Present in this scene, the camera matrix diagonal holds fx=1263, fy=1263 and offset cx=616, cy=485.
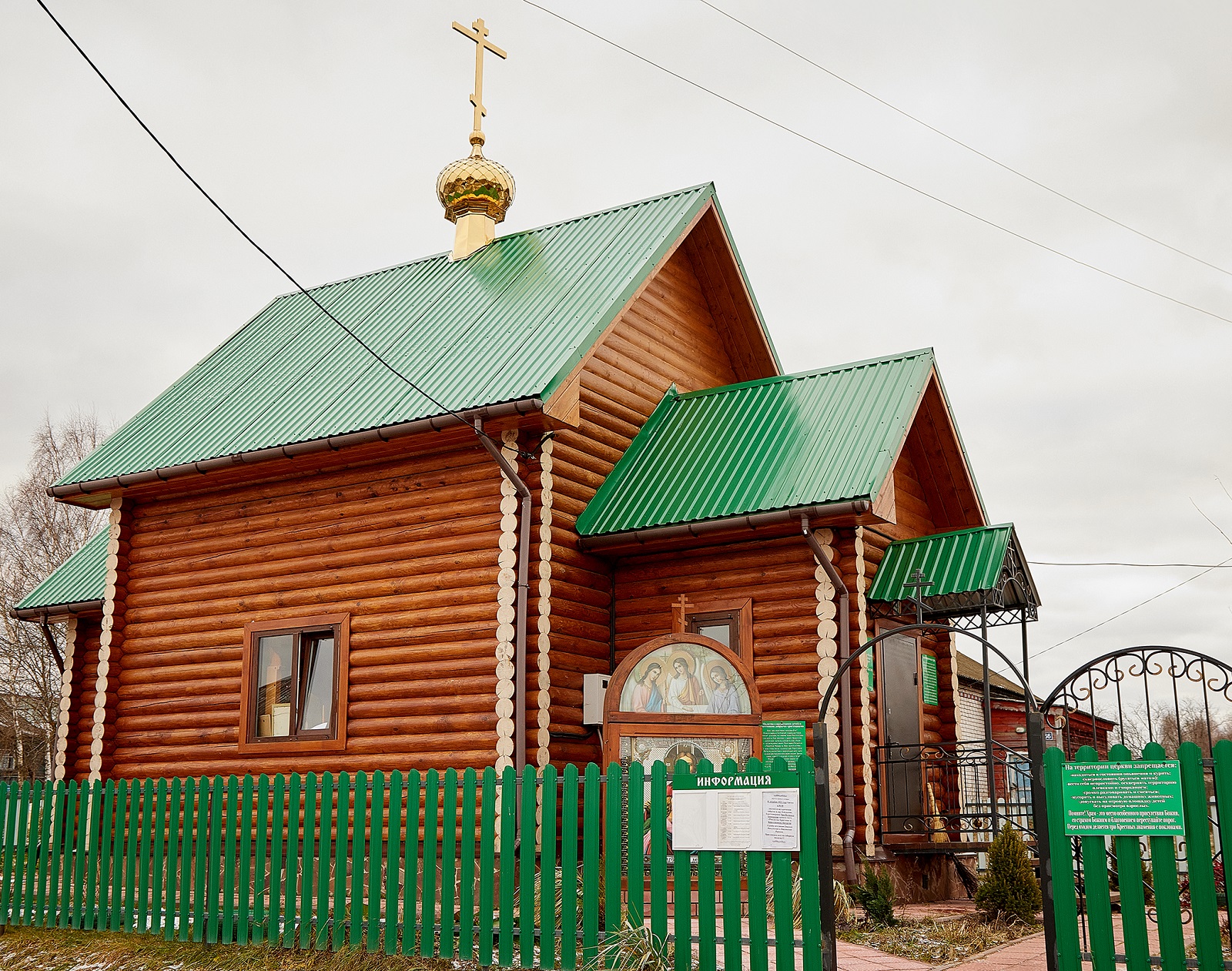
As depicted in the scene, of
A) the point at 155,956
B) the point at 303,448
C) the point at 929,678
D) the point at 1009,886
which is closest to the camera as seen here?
the point at 155,956

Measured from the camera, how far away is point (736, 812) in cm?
807

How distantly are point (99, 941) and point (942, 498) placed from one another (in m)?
10.8

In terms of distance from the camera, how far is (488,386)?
13.2m

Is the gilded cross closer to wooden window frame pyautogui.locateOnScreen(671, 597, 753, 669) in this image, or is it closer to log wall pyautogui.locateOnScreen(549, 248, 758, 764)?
log wall pyautogui.locateOnScreen(549, 248, 758, 764)

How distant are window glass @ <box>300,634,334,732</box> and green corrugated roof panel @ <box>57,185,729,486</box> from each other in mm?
2329

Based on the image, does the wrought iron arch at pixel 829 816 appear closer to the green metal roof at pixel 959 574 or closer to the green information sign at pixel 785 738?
the green information sign at pixel 785 738

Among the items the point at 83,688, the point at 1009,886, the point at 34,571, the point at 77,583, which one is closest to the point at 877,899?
the point at 1009,886

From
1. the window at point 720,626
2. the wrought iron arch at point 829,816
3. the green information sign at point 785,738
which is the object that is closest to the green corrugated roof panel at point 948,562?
the window at point 720,626

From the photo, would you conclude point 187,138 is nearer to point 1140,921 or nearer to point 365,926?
point 365,926

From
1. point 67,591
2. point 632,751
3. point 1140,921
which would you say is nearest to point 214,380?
point 67,591

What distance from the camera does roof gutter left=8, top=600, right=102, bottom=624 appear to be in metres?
19.3

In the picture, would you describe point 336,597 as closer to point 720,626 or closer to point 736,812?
point 720,626

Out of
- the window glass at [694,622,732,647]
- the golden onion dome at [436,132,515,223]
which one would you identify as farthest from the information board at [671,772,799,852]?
the golden onion dome at [436,132,515,223]

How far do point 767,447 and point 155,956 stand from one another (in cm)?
778
